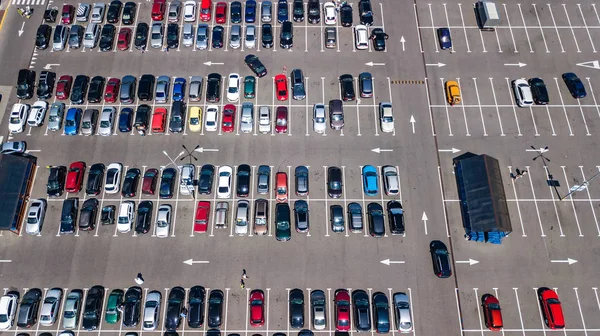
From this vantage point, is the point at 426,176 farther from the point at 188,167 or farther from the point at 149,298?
the point at 149,298

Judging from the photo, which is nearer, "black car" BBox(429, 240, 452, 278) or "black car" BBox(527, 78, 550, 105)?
"black car" BBox(429, 240, 452, 278)

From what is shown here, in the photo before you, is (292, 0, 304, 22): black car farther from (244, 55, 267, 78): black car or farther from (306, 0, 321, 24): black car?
(244, 55, 267, 78): black car

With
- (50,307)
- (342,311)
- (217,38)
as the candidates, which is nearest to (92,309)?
(50,307)

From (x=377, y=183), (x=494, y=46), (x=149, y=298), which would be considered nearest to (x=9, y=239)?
(x=149, y=298)

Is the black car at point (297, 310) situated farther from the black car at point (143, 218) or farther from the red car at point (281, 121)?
the red car at point (281, 121)

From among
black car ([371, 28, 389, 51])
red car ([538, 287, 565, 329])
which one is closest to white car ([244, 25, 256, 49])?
black car ([371, 28, 389, 51])

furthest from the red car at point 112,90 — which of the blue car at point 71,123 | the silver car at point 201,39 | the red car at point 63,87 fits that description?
the silver car at point 201,39
